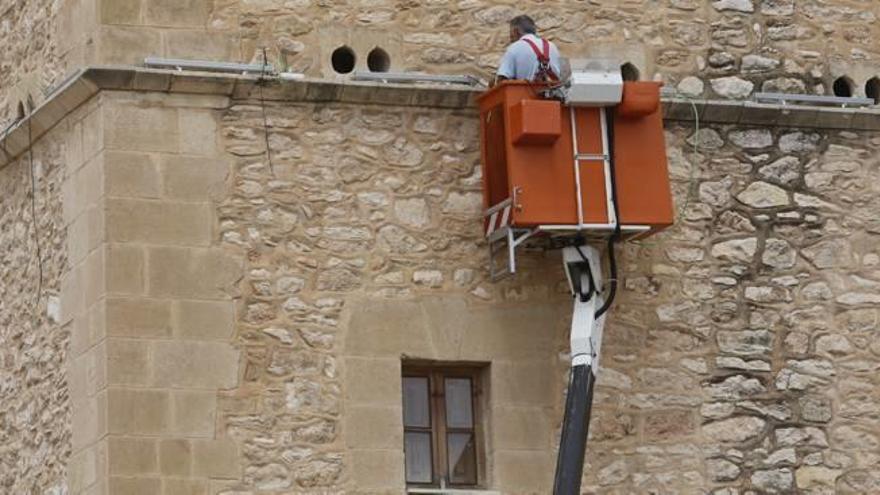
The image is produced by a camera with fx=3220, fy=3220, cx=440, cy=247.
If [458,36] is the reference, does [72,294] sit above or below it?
below

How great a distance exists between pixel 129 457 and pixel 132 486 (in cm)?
16

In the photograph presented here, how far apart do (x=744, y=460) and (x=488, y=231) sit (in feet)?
6.54

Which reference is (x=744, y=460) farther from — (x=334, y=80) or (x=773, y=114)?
(x=334, y=80)

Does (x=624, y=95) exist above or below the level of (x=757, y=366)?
above

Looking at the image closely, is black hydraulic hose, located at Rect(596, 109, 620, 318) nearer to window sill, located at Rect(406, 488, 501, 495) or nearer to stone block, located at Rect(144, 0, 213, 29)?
window sill, located at Rect(406, 488, 501, 495)

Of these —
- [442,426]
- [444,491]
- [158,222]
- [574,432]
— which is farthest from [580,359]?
[158,222]

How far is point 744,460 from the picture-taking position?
1844 centimetres

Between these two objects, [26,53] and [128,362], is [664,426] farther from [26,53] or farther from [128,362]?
[26,53]

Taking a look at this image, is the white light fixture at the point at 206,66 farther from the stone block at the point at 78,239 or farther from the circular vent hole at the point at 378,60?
the stone block at the point at 78,239

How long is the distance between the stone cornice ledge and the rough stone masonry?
32mm

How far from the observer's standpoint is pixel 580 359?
17.9 meters

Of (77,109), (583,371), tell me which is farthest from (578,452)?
(77,109)

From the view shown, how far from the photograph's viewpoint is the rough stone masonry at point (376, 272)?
17.6 m

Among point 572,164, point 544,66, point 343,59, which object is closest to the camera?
point 572,164
